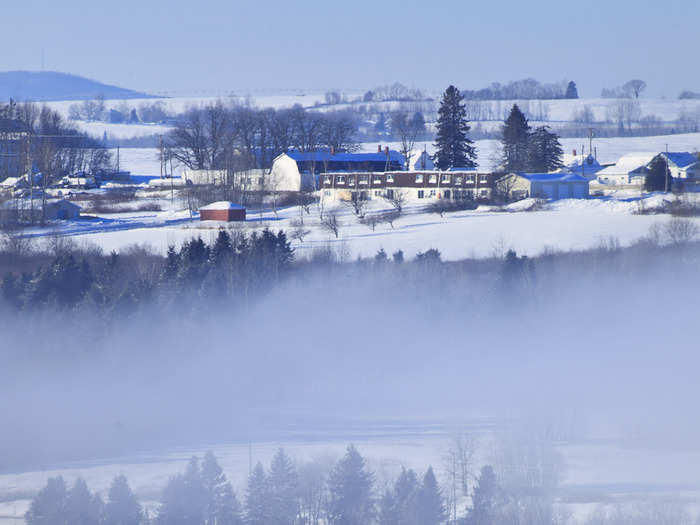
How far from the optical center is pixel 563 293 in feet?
75.5

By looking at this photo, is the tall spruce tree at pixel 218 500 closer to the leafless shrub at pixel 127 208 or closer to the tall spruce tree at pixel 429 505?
the tall spruce tree at pixel 429 505

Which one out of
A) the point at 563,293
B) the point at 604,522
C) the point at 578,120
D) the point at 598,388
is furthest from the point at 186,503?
the point at 578,120

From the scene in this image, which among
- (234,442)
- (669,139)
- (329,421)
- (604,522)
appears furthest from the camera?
(669,139)

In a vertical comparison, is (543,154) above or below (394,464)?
above

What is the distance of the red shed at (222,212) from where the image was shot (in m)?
32.5

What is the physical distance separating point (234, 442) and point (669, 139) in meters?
54.3

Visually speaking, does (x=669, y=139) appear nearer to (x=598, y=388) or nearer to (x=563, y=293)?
(x=563, y=293)

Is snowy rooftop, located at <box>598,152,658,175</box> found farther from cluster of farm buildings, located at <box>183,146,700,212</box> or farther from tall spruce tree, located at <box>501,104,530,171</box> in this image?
tall spruce tree, located at <box>501,104,530,171</box>

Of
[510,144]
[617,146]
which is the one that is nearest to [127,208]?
[510,144]

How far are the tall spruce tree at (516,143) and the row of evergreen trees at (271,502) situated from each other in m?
30.9

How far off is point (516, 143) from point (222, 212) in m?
15.5

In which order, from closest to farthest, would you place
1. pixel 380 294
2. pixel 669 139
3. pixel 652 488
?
1. pixel 652 488
2. pixel 380 294
3. pixel 669 139

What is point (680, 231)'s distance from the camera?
26.5m

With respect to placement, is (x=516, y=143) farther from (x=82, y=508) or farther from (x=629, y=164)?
(x=82, y=508)
